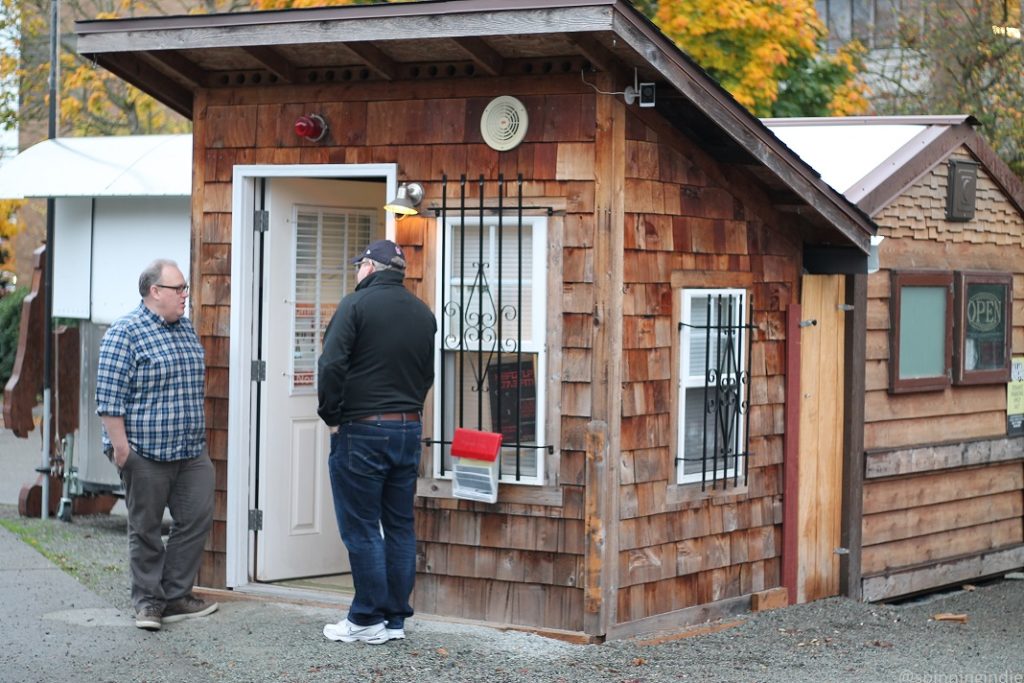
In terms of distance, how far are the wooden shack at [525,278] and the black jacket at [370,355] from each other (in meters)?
0.58

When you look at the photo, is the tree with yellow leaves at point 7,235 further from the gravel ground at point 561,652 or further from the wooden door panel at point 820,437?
the wooden door panel at point 820,437

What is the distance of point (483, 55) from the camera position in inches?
266

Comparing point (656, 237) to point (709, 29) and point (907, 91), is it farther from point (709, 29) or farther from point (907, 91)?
point (907, 91)

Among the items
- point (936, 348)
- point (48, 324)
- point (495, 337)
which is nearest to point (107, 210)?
point (48, 324)

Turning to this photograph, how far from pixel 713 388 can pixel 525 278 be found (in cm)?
131

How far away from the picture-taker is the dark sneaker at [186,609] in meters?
7.16

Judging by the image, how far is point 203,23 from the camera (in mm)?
7016

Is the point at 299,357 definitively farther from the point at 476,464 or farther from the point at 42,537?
the point at 42,537

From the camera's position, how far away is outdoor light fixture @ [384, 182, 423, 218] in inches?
278

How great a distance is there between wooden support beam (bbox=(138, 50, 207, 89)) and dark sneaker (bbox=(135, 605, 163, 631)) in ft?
9.10

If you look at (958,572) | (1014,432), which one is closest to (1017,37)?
(1014,432)

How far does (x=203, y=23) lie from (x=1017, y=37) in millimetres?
11401

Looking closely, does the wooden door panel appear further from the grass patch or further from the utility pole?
the utility pole

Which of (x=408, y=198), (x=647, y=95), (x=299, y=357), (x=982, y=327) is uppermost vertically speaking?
(x=647, y=95)
